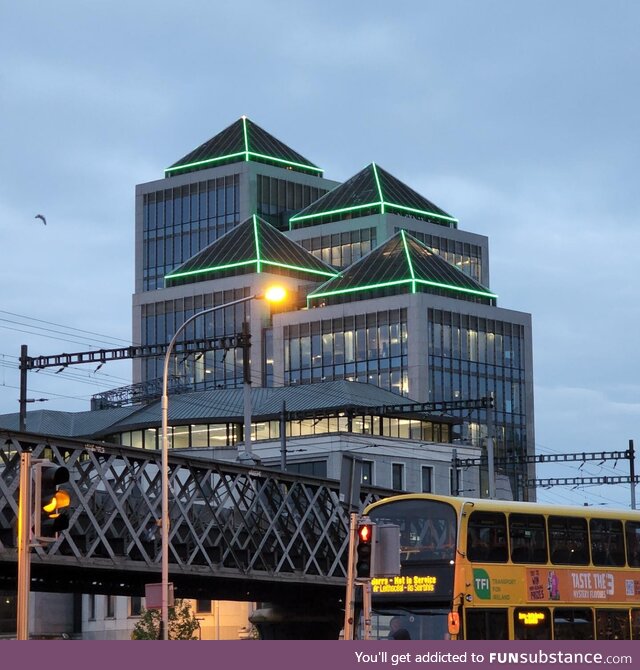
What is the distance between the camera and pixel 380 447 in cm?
9944

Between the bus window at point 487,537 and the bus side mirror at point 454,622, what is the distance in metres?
1.36

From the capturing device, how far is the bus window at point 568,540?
3453cm

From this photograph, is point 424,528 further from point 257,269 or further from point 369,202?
point 369,202

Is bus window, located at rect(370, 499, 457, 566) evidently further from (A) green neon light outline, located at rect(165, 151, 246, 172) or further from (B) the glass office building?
(A) green neon light outline, located at rect(165, 151, 246, 172)

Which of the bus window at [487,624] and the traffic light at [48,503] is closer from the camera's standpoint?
the traffic light at [48,503]

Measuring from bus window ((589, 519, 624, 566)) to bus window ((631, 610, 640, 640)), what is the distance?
1.13 m

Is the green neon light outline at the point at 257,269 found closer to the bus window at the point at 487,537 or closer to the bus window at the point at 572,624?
the bus window at the point at 572,624

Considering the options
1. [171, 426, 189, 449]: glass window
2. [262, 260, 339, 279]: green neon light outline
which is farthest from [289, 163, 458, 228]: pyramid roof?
[171, 426, 189, 449]: glass window

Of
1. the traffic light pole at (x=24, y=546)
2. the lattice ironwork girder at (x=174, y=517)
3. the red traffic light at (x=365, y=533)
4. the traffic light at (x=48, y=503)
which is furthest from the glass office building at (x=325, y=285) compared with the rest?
the traffic light at (x=48, y=503)

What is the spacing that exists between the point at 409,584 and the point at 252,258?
449 ft

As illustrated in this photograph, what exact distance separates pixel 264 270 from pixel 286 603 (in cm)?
10774

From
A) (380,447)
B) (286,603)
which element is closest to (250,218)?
(380,447)

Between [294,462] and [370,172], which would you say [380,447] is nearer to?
[294,462]

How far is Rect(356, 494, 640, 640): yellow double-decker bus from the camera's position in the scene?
1271 inches
